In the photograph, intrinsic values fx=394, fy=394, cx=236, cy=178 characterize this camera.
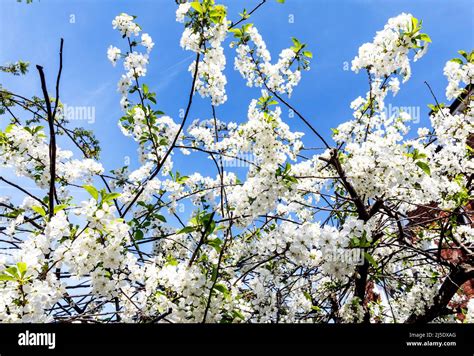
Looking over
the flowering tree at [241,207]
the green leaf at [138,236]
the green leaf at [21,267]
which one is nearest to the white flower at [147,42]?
the flowering tree at [241,207]

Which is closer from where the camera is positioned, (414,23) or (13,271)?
(13,271)

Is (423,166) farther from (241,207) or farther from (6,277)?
(6,277)

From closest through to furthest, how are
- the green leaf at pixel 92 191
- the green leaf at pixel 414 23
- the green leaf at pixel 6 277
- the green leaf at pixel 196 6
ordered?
1. the green leaf at pixel 6 277
2. the green leaf at pixel 92 191
3. the green leaf at pixel 196 6
4. the green leaf at pixel 414 23

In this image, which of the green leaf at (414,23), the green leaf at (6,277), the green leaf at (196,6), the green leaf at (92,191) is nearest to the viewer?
the green leaf at (6,277)

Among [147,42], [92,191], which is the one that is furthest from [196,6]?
[92,191]

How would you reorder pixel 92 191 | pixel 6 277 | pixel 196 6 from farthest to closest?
pixel 196 6
pixel 92 191
pixel 6 277

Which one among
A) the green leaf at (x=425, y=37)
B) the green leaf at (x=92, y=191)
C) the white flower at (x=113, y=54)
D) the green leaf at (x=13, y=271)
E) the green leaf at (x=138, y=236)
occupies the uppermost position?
the white flower at (x=113, y=54)

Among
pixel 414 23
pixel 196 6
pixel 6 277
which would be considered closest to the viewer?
pixel 6 277

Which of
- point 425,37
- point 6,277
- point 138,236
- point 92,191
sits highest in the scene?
point 425,37

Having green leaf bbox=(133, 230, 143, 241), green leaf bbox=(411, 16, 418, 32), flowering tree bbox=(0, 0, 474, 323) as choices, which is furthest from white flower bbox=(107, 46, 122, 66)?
green leaf bbox=(411, 16, 418, 32)

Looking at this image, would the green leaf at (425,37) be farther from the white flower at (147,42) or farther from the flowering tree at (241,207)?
the white flower at (147,42)

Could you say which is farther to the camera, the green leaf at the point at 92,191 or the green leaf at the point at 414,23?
the green leaf at the point at 414,23

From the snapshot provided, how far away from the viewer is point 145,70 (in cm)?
460

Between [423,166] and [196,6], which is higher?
[196,6]
